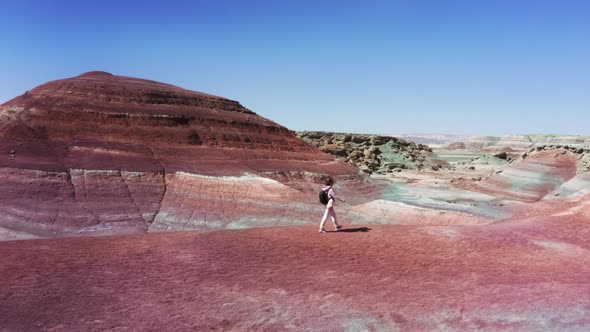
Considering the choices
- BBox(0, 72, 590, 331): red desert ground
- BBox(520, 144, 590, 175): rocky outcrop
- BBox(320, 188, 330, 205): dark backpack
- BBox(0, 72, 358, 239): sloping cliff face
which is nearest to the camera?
BBox(0, 72, 590, 331): red desert ground

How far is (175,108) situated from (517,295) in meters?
27.6

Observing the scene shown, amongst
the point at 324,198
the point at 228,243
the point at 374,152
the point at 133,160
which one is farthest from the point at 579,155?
the point at 228,243

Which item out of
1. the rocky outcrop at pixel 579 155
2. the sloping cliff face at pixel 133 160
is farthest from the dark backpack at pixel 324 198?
the rocky outcrop at pixel 579 155

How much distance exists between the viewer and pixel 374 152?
5656 cm

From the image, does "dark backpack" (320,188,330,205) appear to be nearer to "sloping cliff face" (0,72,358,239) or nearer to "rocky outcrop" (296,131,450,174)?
"sloping cliff face" (0,72,358,239)

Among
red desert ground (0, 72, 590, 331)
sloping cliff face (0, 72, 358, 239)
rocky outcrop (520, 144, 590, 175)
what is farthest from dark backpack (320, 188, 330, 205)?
rocky outcrop (520, 144, 590, 175)

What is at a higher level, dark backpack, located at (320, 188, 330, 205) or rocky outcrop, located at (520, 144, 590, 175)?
dark backpack, located at (320, 188, 330, 205)

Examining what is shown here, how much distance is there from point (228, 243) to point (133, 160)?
1648cm

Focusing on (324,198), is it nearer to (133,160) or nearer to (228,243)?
(228,243)

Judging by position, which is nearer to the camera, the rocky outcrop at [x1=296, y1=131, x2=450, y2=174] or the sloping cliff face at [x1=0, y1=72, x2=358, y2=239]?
the sloping cliff face at [x1=0, y1=72, x2=358, y2=239]

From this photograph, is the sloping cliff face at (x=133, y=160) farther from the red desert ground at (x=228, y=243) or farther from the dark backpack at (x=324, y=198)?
the dark backpack at (x=324, y=198)

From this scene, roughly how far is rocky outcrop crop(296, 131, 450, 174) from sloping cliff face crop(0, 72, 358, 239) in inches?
555

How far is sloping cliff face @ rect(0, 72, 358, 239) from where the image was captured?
19.4 metres

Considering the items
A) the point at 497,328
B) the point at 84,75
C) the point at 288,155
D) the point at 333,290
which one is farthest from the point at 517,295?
the point at 84,75
